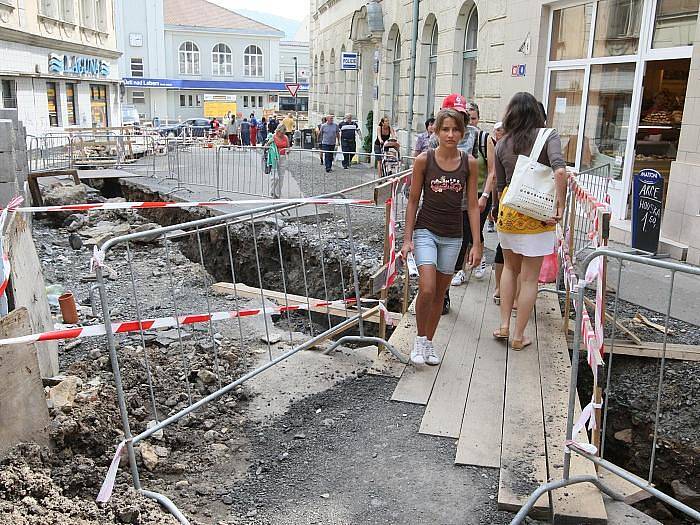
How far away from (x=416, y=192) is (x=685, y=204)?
5.08 m

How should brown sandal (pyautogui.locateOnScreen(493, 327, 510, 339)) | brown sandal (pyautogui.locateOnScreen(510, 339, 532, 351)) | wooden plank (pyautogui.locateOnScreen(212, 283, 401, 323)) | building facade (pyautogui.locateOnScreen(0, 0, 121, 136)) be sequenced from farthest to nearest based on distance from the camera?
building facade (pyautogui.locateOnScreen(0, 0, 121, 136)), wooden plank (pyautogui.locateOnScreen(212, 283, 401, 323)), brown sandal (pyautogui.locateOnScreen(493, 327, 510, 339)), brown sandal (pyautogui.locateOnScreen(510, 339, 532, 351))

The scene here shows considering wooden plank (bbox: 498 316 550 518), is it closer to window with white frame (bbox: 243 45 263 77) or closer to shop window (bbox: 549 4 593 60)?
shop window (bbox: 549 4 593 60)

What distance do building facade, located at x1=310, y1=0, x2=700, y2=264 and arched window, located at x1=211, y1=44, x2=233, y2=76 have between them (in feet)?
164

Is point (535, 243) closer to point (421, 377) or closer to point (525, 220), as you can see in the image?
point (525, 220)

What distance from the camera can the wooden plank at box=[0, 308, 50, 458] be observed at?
10.9 feet

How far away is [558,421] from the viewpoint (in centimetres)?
397

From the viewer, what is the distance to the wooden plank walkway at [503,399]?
10.8 feet

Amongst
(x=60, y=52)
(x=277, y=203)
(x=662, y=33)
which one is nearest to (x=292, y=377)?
(x=277, y=203)

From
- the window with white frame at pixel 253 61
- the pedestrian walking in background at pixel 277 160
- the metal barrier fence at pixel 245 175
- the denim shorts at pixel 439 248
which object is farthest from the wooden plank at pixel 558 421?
the window with white frame at pixel 253 61

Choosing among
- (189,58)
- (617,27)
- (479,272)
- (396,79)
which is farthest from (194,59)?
(479,272)

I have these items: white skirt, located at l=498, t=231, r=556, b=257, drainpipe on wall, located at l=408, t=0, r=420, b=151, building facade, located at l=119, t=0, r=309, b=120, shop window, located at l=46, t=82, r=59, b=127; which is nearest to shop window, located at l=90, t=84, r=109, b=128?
shop window, located at l=46, t=82, r=59, b=127

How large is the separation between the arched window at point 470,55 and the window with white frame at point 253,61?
5246 cm

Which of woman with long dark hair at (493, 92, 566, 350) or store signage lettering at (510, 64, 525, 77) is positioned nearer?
woman with long dark hair at (493, 92, 566, 350)

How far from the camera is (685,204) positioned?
313 inches
